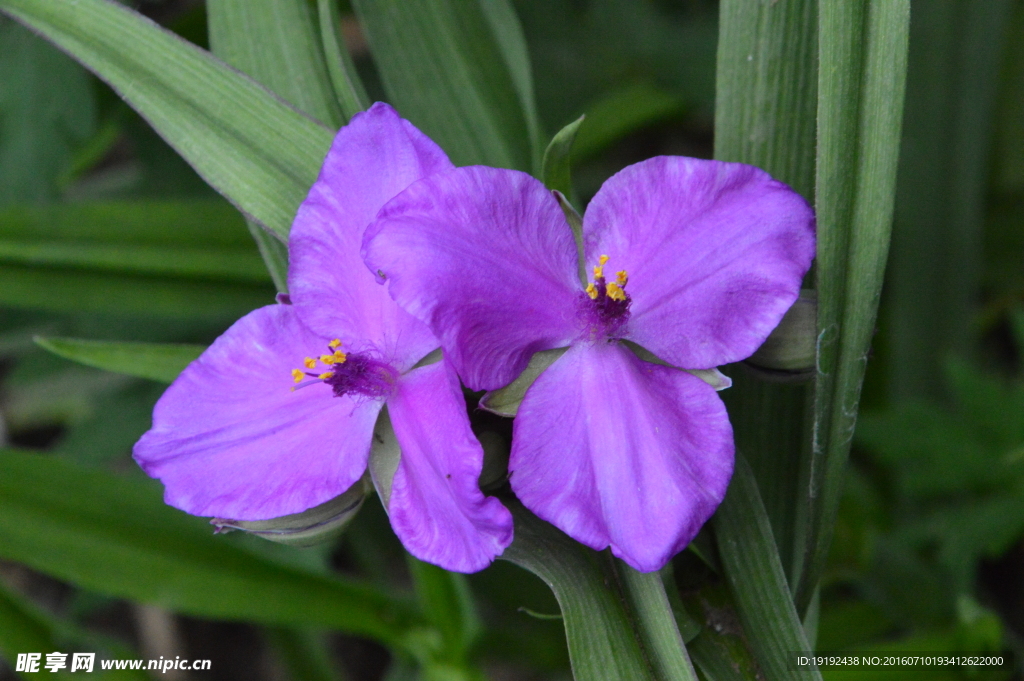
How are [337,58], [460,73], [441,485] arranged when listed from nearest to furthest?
[441,485] → [337,58] → [460,73]

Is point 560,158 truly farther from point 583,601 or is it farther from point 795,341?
point 583,601

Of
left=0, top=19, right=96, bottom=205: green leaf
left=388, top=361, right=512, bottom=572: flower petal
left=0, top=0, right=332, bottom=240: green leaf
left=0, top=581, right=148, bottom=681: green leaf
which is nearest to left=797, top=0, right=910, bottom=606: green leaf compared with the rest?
left=388, top=361, right=512, bottom=572: flower petal

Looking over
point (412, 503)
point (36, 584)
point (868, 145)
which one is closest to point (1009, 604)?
point (868, 145)

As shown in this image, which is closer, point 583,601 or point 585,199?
point 583,601

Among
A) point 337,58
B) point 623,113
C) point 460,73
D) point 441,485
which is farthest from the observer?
point 623,113

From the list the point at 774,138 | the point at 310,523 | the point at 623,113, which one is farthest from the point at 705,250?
the point at 623,113

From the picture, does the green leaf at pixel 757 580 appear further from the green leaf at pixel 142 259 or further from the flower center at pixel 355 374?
the green leaf at pixel 142 259
